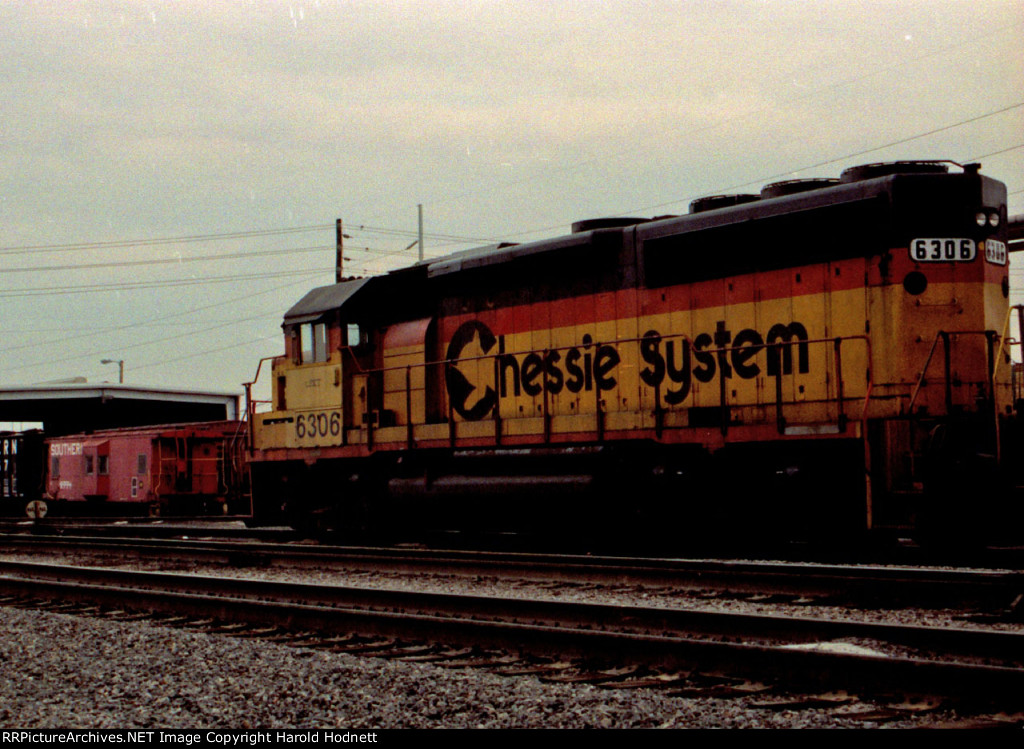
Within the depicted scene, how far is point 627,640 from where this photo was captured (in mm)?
5145

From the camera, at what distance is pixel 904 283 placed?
9.38 metres

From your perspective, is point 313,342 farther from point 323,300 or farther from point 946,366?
point 946,366

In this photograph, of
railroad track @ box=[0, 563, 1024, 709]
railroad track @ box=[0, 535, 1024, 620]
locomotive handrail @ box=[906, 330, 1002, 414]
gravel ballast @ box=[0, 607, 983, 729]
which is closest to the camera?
gravel ballast @ box=[0, 607, 983, 729]

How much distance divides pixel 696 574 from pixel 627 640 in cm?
322

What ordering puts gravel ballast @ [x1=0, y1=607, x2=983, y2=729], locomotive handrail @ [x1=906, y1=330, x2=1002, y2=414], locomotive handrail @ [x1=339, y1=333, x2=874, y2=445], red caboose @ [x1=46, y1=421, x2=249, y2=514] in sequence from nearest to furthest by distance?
gravel ballast @ [x1=0, y1=607, x2=983, y2=729]
locomotive handrail @ [x1=906, y1=330, x2=1002, y2=414]
locomotive handrail @ [x1=339, y1=333, x2=874, y2=445]
red caboose @ [x1=46, y1=421, x2=249, y2=514]

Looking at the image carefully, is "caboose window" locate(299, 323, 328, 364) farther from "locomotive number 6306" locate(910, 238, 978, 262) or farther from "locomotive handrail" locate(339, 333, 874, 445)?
"locomotive number 6306" locate(910, 238, 978, 262)

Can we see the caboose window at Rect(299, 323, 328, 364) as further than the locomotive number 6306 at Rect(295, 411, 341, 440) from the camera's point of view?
Yes

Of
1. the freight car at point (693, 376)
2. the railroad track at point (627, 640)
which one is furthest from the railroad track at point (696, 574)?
the railroad track at point (627, 640)

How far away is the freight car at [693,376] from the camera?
9.30m

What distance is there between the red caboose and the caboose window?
8.81m

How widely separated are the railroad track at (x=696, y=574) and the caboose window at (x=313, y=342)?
2798 millimetres

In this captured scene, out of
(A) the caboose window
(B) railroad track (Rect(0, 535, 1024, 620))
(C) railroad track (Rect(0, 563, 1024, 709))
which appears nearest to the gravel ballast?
(C) railroad track (Rect(0, 563, 1024, 709))

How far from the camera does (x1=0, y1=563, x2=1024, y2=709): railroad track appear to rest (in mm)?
4344
